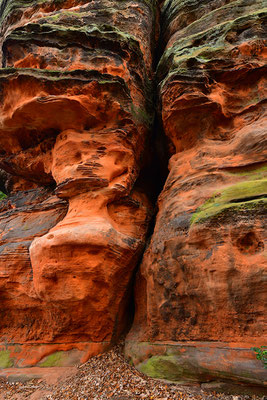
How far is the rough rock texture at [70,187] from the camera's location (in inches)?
238

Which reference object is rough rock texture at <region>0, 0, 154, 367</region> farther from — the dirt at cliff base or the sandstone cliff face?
the dirt at cliff base

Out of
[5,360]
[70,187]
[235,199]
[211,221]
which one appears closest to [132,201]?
[70,187]

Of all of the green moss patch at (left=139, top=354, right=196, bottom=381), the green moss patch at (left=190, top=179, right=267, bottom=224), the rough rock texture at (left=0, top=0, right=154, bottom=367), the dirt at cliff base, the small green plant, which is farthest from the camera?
the rough rock texture at (left=0, top=0, right=154, bottom=367)

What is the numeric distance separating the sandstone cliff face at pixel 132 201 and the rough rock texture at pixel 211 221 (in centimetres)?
3

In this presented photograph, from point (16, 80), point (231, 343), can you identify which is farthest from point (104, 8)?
point (231, 343)

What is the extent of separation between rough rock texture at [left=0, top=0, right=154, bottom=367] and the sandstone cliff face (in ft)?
0.13

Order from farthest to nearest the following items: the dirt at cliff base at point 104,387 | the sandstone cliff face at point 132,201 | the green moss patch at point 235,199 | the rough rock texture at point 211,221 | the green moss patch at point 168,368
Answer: the green moss patch at point 235,199 → the sandstone cliff face at point 132,201 → the green moss patch at point 168,368 → the rough rock texture at point 211,221 → the dirt at cliff base at point 104,387

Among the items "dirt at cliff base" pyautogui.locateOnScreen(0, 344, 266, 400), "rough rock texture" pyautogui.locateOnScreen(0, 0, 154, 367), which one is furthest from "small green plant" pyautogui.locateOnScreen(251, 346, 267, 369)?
"rough rock texture" pyautogui.locateOnScreen(0, 0, 154, 367)

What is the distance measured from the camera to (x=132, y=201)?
7.44 metres

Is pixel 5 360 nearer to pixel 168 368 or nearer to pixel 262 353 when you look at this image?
pixel 168 368

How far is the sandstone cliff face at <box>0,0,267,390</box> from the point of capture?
15.8 feet

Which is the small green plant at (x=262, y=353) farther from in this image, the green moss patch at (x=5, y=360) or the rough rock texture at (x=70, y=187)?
the green moss patch at (x=5, y=360)

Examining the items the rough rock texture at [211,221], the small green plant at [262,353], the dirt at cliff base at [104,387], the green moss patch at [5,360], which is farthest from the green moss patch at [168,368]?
the green moss patch at [5,360]

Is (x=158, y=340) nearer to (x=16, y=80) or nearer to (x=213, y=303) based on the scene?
(x=213, y=303)
